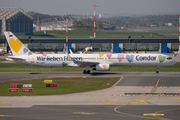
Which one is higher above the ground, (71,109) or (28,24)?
(28,24)

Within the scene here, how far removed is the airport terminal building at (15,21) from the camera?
177 meters

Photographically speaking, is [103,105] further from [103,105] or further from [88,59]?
[88,59]

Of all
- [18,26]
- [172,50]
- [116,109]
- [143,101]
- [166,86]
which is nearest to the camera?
[116,109]

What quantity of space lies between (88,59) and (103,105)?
26.4 metres

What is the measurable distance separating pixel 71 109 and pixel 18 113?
4.77 metres

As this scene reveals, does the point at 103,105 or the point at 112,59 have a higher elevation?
the point at 112,59

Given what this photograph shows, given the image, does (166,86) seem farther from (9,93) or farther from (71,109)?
(9,93)

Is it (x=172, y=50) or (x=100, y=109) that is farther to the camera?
(x=172, y=50)

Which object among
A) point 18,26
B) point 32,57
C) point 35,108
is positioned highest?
point 18,26

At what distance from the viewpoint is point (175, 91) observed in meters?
32.8

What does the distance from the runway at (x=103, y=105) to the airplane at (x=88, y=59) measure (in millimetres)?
15107

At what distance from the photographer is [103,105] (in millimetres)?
25359

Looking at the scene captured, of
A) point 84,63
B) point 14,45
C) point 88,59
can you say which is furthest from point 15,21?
point 84,63

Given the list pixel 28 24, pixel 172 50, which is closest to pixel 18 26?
pixel 28 24
